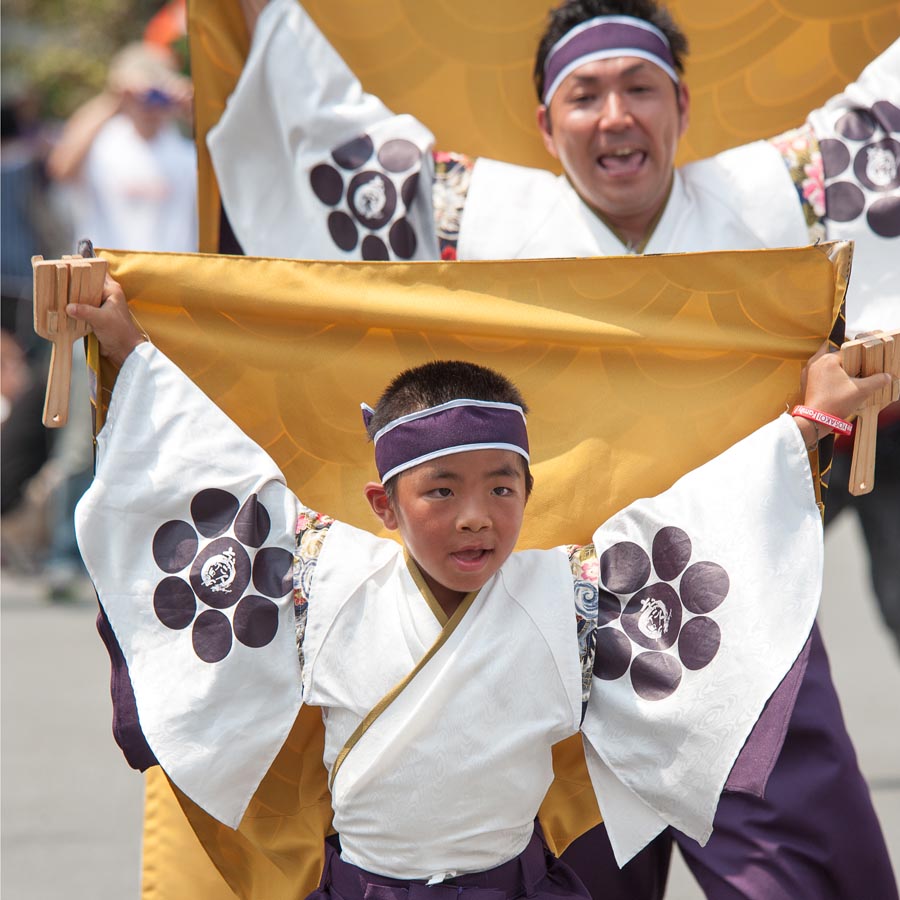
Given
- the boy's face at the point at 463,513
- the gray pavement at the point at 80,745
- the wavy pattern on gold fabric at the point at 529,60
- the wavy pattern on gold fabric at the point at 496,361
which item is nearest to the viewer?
the boy's face at the point at 463,513

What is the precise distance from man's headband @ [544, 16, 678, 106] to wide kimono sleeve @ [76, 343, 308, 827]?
1.02 m

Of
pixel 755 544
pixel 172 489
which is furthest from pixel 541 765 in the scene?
pixel 172 489

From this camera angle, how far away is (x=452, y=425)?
7.47ft

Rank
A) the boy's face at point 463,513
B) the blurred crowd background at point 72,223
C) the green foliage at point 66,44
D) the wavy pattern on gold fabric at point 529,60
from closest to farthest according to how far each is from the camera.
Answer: the boy's face at point 463,513, the wavy pattern on gold fabric at point 529,60, the blurred crowd background at point 72,223, the green foliage at point 66,44

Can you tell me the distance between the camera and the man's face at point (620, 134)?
2867mm

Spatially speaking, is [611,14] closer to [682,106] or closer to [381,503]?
[682,106]

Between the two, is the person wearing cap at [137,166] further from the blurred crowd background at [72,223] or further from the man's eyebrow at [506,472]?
the man's eyebrow at [506,472]

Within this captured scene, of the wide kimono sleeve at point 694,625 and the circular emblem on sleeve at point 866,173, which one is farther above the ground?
the circular emblem on sleeve at point 866,173

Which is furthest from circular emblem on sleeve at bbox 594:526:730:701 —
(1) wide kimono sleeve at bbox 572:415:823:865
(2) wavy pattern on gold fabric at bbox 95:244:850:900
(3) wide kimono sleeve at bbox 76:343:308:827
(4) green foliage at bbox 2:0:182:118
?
(4) green foliage at bbox 2:0:182:118

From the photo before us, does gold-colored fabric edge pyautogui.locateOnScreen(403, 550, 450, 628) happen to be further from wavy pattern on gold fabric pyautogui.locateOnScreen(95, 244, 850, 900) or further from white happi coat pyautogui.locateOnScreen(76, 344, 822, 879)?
wavy pattern on gold fabric pyautogui.locateOnScreen(95, 244, 850, 900)

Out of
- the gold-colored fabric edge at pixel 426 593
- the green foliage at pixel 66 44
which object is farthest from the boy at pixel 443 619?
the green foliage at pixel 66 44

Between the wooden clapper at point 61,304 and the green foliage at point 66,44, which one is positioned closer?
the wooden clapper at point 61,304

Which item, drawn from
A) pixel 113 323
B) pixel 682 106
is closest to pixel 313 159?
pixel 682 106

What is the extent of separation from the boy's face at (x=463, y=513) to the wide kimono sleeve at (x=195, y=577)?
266 mm
